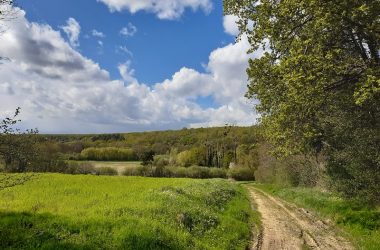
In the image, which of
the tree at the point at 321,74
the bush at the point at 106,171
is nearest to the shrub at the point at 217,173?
the bush at the point at 106,171

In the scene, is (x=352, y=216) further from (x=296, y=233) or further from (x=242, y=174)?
(x=242, y=174)

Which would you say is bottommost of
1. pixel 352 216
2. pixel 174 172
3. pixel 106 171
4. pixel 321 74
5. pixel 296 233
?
pixel 174 172

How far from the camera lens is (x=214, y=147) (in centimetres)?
19162

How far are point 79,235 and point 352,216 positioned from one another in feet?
57.4

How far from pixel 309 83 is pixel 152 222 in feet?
33.1

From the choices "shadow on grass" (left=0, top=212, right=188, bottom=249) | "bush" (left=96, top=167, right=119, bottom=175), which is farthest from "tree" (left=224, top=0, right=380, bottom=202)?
"bush" (left=96, top=167, right=119, bottom=175)

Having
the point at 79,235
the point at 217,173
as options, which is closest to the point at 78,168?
the point at 217,173

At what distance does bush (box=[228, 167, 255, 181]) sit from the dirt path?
97951mm

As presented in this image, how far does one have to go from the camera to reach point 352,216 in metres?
25.5

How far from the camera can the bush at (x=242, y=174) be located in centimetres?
12888

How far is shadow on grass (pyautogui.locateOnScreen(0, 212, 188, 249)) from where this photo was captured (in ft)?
48.5

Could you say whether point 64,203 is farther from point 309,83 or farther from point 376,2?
point 376,2

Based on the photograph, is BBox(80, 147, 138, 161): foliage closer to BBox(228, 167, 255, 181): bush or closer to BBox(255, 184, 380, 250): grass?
BBox(228, 167, 255, 181): bush

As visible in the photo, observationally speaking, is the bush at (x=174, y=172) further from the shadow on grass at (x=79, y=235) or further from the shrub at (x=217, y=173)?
the shadow on grass at (x=79, y=235)
